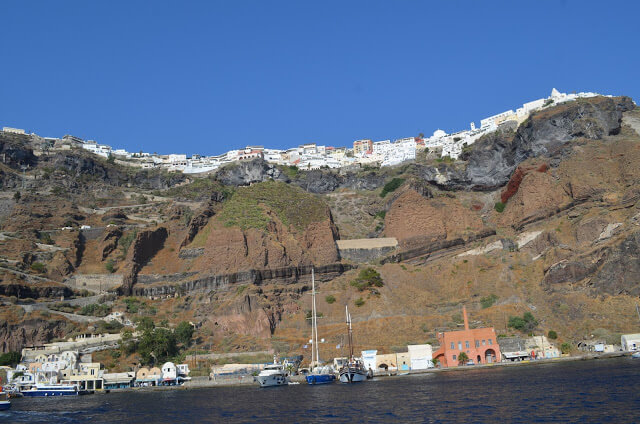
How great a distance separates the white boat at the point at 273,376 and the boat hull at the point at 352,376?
5.95 meters

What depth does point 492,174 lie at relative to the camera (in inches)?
4505

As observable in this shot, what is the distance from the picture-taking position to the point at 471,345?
71.2 meters

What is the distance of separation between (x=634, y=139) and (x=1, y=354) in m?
89.4

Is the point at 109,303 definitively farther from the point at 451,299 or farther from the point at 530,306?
the point at 530,306

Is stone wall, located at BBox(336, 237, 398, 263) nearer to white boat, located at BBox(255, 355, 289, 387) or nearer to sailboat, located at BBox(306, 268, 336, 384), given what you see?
sailboat, located at BBox(306, 268, 336, 384)

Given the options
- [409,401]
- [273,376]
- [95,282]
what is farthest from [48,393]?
[409,401]

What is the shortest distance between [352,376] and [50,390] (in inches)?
1267

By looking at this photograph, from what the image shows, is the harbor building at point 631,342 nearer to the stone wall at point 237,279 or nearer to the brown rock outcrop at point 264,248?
the stone wall at point 237,279

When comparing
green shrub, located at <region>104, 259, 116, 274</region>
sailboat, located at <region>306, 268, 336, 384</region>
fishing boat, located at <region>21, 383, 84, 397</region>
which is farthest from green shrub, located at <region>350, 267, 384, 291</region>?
green shrub, located at <region>104, 259, 116, 274</region>

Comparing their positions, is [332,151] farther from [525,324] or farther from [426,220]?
[525,324]

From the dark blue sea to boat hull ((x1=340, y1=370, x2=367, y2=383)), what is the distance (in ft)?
3.00

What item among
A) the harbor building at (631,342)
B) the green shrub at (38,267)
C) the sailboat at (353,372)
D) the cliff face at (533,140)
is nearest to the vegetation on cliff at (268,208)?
the green shrub at (38,267)

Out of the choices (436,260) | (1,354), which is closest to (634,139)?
(436,260)

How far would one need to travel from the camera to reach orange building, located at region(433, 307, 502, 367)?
7106 centimetres
